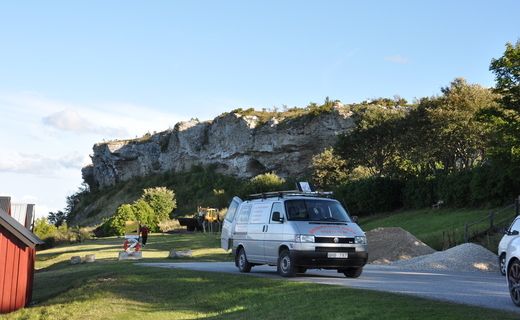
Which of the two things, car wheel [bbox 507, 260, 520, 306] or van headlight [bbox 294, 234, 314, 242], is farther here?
van headlight [bbox 294, 234, 314, 242]

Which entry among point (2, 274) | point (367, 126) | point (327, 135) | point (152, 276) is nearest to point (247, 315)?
point (152, 276)

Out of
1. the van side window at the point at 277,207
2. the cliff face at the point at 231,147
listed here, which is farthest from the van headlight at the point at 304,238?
the cliff face at the point at 231,147

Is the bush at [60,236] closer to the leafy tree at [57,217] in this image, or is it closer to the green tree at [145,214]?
the green tree at [145,214]

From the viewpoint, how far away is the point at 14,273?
23.4 m

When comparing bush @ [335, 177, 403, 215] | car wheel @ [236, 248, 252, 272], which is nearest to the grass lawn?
car wheel @ [236, 248, 252, 272]

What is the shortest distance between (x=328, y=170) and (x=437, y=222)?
1045 inches

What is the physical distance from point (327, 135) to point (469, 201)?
3465cm

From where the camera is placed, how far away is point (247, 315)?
13.9 meters

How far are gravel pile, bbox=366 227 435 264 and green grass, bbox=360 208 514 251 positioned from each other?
2.80 m

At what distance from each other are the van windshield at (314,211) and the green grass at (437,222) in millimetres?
14340

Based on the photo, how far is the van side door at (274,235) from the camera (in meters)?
17.8

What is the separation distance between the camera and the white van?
17.0m

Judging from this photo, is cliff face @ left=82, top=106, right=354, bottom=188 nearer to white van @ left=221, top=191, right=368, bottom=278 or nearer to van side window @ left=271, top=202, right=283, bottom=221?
white van @ left=221, top=191, right=368, bottom=278

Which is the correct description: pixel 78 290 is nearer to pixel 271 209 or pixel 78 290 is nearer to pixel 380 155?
pixel 271 209
